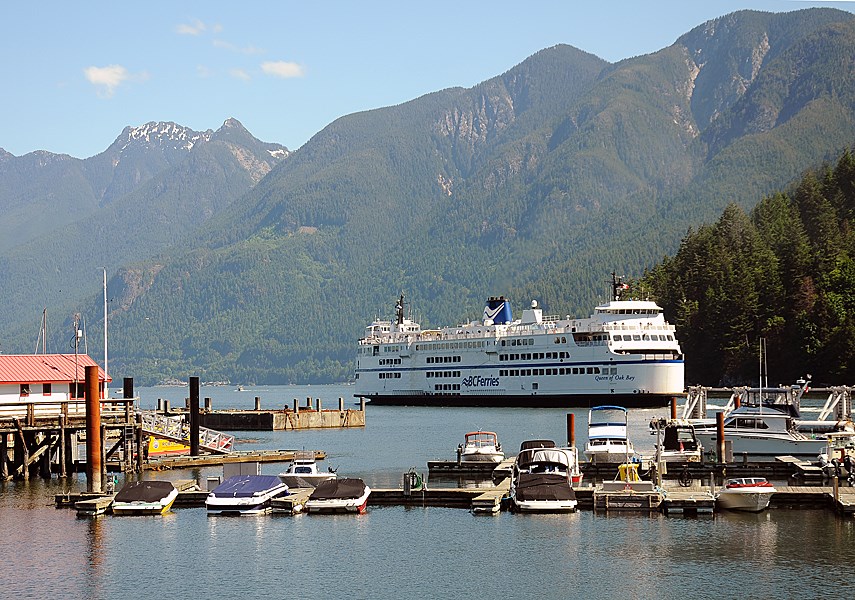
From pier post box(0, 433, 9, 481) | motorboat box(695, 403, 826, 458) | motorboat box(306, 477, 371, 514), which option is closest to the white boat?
motorboat box(695, 403, 826, 458)

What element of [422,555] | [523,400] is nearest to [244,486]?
[422,555]

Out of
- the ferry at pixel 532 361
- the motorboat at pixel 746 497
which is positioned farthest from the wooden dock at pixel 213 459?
the ferry at pixel 532 361

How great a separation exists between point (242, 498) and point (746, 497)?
1742 centimetres

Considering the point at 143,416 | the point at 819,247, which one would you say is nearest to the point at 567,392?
the point at 819,247

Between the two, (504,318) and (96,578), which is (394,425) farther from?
(96,578)

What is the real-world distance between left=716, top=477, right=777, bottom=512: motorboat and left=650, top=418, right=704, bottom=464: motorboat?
5.68m

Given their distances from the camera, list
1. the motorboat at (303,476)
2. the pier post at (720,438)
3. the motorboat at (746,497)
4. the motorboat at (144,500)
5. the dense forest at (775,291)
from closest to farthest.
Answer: the motorboat at (746,497)
the motorboat at (144,500)
the motorboat at (303,476)
the pier post at (720,438)
the dense forest at (775,291)

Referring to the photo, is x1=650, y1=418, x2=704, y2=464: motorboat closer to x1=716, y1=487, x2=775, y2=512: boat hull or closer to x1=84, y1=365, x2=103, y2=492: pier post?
x1=716, y1=487, x2=775, y2=512: boat hull

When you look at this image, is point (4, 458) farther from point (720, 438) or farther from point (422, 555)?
point (720, 438)

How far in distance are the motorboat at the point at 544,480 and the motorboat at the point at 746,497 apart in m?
5.09

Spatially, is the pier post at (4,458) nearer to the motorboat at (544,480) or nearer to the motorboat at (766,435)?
the motorboat at (544,480)

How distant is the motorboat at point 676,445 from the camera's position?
52.9 m

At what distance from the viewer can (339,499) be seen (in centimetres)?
4419

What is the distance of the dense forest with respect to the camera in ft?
395
